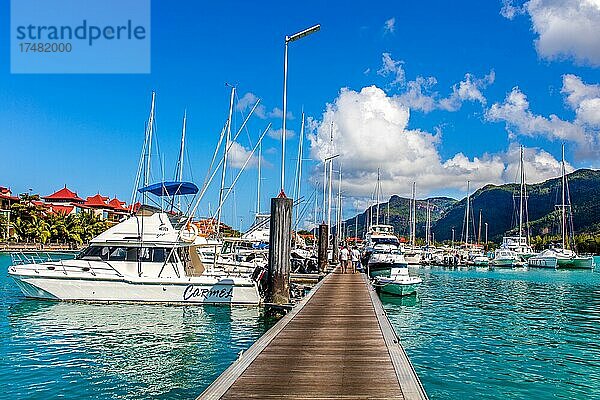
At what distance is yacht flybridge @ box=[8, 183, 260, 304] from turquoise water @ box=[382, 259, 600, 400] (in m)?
8.33

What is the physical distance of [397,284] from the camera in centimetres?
3344

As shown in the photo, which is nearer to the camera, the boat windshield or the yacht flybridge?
the yacht flybridge

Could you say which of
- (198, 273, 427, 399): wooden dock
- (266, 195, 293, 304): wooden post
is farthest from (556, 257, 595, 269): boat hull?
(198, 273, 427, 399): wooden dock

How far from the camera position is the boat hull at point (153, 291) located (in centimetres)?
2486

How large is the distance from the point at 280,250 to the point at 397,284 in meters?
13.8

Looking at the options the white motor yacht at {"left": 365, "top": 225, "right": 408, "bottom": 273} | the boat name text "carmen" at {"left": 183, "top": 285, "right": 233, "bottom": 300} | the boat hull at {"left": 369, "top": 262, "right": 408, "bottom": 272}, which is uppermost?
the white motor yacht at {"left": 365, "top": 225, "right": 408, "bottom": 273}

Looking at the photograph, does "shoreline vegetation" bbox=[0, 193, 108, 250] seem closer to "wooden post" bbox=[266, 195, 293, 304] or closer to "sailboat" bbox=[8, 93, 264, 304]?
"sailboat" bbox=[8, 93, 264, 304]

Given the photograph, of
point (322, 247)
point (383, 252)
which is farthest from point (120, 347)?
point (383, 252)

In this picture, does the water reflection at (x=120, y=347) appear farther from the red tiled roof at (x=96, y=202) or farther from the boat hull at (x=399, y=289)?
the red tiled roof at (x=96, y=202)

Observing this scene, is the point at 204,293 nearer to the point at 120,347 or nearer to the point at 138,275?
the point at 138,275

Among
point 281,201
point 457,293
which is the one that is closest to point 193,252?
point 281,201

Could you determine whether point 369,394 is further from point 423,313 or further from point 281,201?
point 423,313

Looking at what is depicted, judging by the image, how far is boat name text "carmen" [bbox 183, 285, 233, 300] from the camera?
2491 cm

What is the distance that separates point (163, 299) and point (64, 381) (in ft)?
37.0
